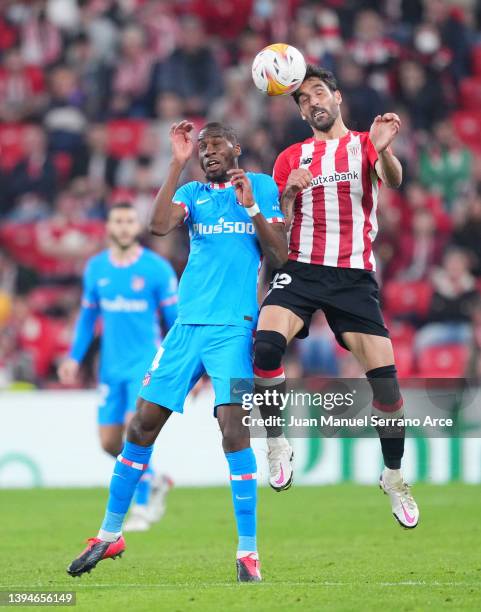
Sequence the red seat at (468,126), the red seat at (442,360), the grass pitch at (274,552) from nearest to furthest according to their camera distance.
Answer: the grass pitch at (274,552)
the red seat at (442,360)
the red seat at (468,126)

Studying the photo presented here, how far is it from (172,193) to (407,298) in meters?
8.88

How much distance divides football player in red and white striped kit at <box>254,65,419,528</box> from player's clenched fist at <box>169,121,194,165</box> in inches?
25.9

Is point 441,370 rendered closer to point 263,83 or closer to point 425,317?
point 425,317

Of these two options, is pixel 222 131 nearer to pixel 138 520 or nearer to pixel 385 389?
pixel 385 389

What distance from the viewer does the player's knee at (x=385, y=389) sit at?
25.8 feet

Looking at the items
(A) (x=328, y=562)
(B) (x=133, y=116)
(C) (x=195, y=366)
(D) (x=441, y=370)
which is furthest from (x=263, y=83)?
(B) (x=133, y=116)

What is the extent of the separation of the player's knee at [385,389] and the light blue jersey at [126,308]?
346 cm

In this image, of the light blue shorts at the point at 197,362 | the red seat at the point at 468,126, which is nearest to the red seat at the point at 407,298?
the red seat at the point at 468,126

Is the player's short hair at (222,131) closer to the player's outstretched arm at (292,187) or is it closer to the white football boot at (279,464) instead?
the player's outstretched arm at (292,187)

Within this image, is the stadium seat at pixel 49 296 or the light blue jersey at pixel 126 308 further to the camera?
A: the stadium seat at pixel 49 296

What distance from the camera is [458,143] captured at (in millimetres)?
17594

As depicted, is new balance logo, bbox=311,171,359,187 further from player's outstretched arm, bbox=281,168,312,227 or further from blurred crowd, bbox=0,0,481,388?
blurred crowd, bbox=0,0,481,388

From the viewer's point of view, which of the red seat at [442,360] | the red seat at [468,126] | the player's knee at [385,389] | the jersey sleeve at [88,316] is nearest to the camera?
the player's knee at [385,389]

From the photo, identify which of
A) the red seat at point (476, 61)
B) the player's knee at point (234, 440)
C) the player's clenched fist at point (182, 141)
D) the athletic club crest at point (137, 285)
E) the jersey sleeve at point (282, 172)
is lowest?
the player's knee at point (234, 440)
